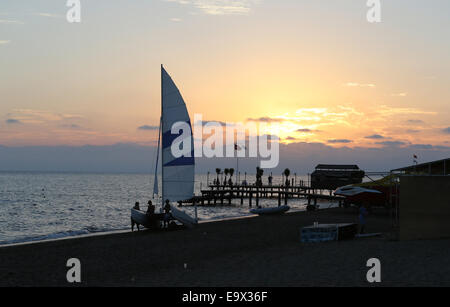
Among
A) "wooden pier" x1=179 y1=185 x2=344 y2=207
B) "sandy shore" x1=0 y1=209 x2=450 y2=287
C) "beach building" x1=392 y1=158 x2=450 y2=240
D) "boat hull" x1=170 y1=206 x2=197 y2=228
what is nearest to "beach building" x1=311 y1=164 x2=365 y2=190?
"wooden pier" x1=179 y1=185 x2=344 y2=207

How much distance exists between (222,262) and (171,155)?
1231cm

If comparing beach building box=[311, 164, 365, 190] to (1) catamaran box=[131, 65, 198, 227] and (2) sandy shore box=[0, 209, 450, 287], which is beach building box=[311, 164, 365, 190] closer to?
(1) catamaran box=[131, 65, 198, 227]

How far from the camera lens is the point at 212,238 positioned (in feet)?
83.8

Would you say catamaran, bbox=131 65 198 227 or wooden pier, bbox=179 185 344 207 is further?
wooden pier, bbox=179 185 344 207

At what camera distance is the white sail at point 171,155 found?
2842 cm

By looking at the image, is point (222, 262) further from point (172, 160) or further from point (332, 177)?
point (332, 177)

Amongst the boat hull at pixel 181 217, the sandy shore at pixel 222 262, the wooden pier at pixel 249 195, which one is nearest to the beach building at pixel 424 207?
the sandy shore at pixel 222 262

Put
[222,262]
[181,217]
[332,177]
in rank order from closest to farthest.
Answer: [222,262] → [181,217] → [332,177]

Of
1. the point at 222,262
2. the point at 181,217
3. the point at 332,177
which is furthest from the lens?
the point at 332,177

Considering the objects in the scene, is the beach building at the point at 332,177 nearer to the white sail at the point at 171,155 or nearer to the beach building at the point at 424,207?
the white sail at the point at 171,155

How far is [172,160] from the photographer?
2873 cm

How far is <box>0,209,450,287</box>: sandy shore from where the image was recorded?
13.2 m

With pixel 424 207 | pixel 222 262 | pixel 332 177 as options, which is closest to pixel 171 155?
pixel 222 262

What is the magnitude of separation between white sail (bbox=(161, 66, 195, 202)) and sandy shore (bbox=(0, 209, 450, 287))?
Answer: 14.5 feet
